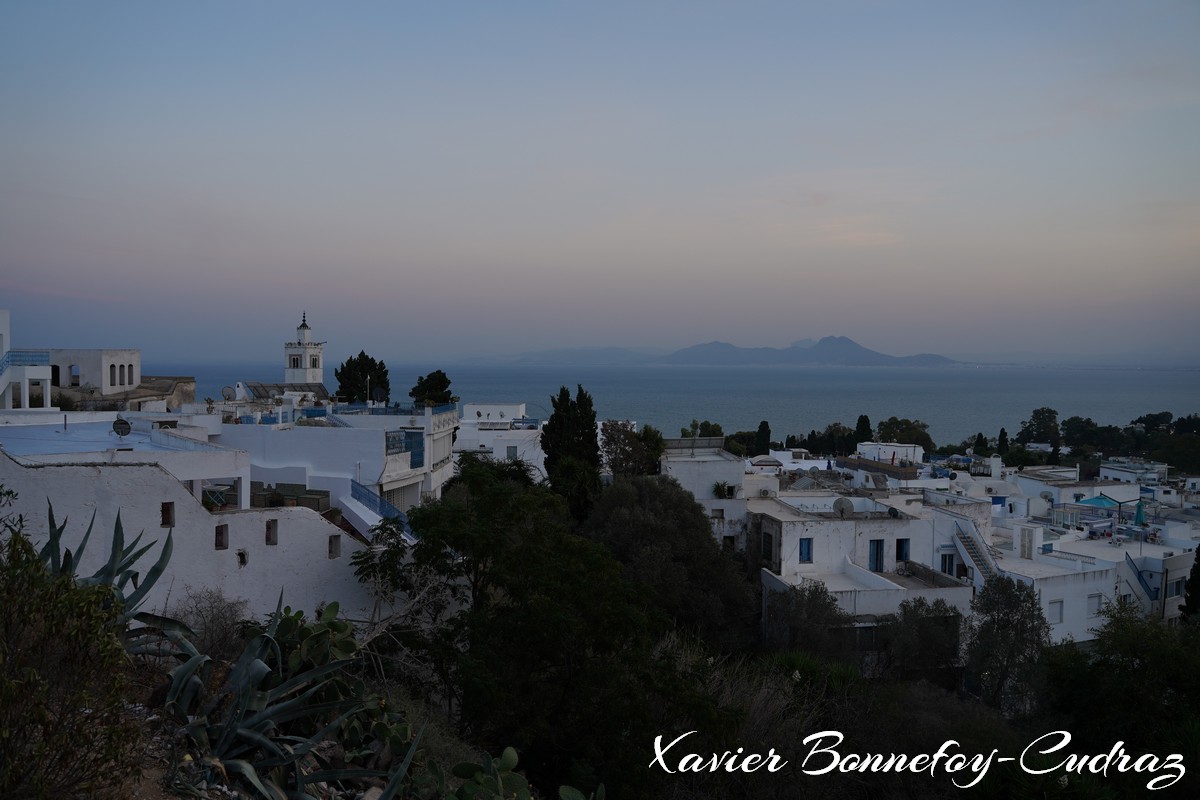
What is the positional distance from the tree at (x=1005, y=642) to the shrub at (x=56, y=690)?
630 inches

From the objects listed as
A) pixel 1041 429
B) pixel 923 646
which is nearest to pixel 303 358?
pixel 923 646

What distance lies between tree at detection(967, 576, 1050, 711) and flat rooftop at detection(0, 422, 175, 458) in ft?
51.5

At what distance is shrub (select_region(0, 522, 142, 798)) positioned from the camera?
4617 mm

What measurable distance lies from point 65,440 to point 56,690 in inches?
462

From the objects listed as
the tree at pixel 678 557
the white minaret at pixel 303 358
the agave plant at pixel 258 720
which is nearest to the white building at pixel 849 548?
the tree at pixel 678 557

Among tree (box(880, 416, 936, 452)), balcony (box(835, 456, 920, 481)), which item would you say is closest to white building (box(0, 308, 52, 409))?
balcony (box(835, 456, 920, 481))

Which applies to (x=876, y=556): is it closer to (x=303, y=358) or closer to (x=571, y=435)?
(x=571, y=435)

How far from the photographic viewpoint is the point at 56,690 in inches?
196

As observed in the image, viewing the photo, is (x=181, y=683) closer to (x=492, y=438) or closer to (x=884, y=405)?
(x=492, y=438)

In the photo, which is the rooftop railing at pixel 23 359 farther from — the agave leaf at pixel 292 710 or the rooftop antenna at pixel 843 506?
the rooftop antenna at pixel 843 506

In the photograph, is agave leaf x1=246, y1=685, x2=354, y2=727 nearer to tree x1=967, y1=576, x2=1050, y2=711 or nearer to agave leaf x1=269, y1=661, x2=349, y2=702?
agave leaf x1=269, y1=661, x2=349, y2=702

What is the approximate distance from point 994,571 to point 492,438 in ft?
71.3

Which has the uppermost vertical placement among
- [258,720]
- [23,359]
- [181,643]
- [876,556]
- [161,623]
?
[23,359]

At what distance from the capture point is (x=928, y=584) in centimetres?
2364
